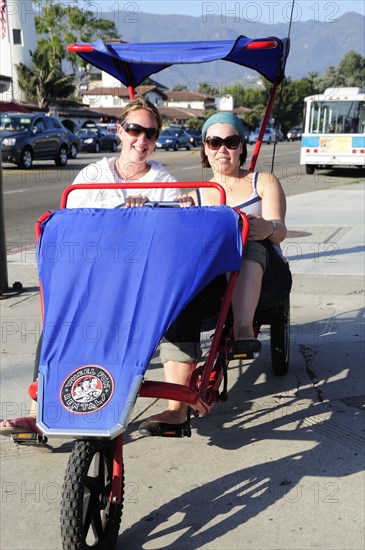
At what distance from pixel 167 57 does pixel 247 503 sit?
255 centimetres

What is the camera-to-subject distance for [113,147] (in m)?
43.9

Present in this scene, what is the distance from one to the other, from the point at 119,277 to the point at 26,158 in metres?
23.4

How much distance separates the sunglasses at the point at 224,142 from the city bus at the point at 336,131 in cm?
2171

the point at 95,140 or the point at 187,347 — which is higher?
the point at 187,347

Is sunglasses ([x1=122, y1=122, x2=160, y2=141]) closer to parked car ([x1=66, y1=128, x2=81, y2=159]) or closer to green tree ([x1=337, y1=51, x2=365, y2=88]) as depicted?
parked car ([x1=66, y1=128, x2=81, y2=159])

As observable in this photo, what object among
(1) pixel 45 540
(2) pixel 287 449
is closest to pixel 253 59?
(2) pixel 287 449

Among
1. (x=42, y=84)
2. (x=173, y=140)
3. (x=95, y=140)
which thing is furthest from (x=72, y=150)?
(x=42, y=84)

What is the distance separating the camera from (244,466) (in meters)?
4.02

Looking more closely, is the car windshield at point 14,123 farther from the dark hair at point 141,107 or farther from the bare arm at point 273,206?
the bare arm at point 273,206

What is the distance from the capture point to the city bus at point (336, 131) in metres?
25.3

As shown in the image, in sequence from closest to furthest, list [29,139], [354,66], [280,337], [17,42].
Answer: [280,337]
[29,139]
[17,42]
[354,66]

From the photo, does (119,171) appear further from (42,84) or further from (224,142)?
(42,84)

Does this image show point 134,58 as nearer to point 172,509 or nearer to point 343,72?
point 172,509

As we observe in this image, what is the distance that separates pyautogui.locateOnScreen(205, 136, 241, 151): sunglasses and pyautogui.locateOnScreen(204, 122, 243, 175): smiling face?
0.05ft
